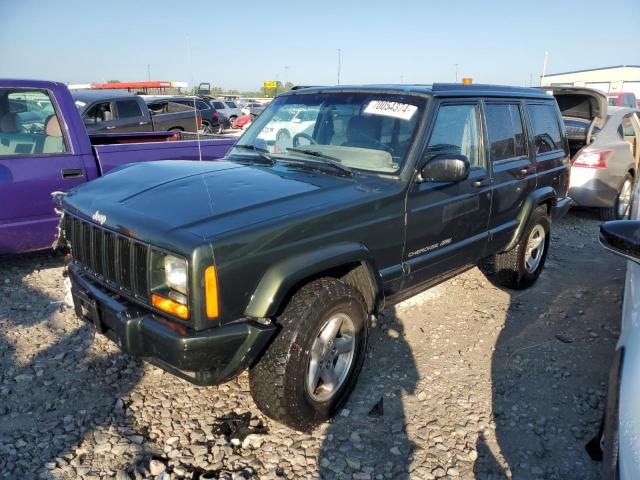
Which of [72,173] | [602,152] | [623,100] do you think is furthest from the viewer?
[623,100]

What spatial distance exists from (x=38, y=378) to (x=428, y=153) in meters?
2.95

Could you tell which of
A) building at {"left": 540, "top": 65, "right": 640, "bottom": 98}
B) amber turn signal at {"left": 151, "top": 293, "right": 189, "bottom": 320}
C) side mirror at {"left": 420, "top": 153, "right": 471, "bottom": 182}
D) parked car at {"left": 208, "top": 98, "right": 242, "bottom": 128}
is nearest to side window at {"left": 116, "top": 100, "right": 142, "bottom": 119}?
side mirror at {"left": 420, "top": 153, "right": 471, "bottom": 182}

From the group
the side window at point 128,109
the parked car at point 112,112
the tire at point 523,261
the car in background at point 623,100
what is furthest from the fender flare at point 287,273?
the car in background at point 623,100

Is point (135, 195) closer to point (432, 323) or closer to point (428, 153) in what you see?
Answer: point (428, 153)

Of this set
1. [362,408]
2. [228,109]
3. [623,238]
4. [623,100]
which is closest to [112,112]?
[362,408]

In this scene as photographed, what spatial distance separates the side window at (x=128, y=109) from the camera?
11.1m

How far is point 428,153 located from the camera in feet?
10.9

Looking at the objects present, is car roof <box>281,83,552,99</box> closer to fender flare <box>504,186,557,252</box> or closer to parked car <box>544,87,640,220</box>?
fender flare <box>504,186,557,252</box>

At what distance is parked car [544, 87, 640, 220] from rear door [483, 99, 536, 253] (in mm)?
3105

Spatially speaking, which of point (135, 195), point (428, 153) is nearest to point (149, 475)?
point (135, 195)

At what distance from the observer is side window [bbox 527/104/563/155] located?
186 inches

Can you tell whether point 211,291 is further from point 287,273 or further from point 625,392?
point 625,392

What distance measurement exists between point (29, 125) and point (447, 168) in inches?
159

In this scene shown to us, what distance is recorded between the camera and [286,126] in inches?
152
